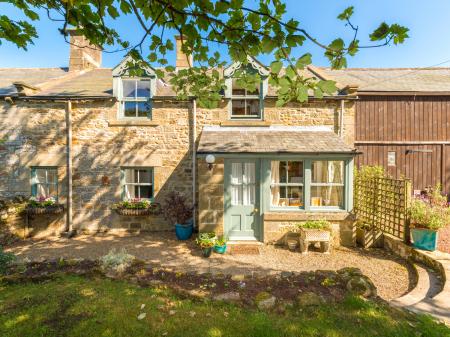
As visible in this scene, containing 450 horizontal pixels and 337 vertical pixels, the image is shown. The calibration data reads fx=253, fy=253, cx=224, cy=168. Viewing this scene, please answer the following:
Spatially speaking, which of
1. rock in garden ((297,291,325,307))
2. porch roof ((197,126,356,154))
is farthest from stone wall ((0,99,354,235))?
rock in garden ((297,291,325,307))

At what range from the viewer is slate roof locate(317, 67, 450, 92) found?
12664 mm

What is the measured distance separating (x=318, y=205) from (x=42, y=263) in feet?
24.5

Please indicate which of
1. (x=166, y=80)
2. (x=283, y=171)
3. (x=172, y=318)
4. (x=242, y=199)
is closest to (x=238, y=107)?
(x=283, y=171)

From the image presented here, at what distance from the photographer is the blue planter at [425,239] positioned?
627 centimetres

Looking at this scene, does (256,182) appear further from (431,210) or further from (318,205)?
(431,210)

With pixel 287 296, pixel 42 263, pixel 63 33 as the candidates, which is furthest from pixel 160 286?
pixel 63 33

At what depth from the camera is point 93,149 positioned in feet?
30.6

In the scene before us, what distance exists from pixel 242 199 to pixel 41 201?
7.08 metres

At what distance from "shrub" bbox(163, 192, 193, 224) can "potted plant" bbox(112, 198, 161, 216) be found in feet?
1.40

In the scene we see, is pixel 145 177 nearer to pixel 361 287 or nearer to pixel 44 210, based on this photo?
pixel 44 210

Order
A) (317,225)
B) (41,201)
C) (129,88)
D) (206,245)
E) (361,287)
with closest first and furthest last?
(361,287) < (206,245) < (317,225) < (41,201) < (129,88)

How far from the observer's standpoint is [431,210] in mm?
6707

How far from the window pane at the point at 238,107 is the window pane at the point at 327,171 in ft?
10.8

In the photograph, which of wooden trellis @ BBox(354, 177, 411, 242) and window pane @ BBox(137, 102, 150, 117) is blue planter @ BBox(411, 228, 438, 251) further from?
window pane @ BBox(137, 102, 150, 117)
